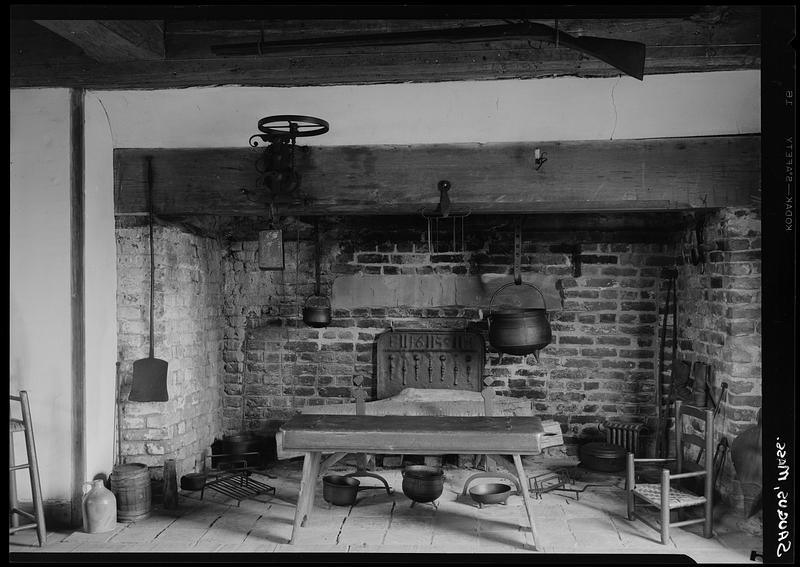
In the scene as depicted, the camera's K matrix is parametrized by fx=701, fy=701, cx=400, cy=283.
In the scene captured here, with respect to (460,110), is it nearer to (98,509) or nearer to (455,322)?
(455,322)

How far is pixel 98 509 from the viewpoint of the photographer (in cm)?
387

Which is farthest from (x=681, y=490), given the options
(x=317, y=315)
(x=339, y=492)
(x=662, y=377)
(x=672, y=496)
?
(x=317, y=315)

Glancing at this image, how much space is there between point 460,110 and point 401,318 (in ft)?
6.21

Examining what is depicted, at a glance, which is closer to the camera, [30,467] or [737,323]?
[30,467]

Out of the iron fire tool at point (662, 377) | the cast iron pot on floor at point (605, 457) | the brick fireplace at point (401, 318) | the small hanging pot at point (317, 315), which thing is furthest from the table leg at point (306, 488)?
the iron fire tool at point (662, 377)

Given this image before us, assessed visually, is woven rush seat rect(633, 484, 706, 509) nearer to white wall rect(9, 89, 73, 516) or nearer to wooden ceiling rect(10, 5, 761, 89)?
wooden ceiling rect(10, 5, 761, 89)

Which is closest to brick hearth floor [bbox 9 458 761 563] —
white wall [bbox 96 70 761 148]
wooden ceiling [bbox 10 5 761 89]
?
white wall [bbox 96 70 761 148]

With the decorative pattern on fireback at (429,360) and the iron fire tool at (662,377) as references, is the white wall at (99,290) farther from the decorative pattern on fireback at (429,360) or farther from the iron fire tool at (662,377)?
the iron fire tool at (662,377)

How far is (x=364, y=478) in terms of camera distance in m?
4.91

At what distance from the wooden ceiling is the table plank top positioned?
197cm

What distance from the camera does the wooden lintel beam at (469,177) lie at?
3.99m

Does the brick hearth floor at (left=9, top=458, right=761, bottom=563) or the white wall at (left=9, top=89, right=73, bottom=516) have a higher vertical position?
the white wall at (left=9, top=89, right=73, bottom=516)

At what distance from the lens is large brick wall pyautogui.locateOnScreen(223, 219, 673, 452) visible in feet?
17.3

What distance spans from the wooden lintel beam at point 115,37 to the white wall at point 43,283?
1.82ft
